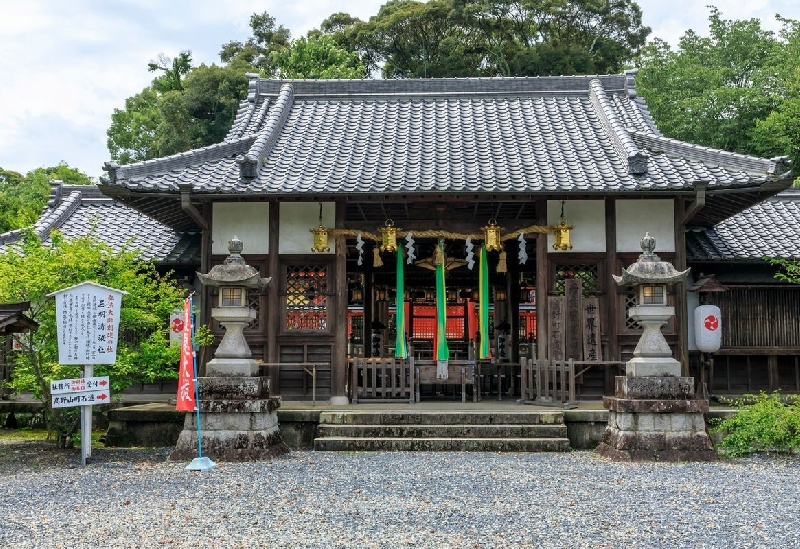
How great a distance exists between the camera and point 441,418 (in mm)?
10641

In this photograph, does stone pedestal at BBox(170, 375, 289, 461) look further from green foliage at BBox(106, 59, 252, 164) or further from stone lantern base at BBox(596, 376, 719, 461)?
green foliage at BBox(106, 59, 252, 164)

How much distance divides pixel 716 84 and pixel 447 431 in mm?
23801

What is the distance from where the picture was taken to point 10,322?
8844 mm

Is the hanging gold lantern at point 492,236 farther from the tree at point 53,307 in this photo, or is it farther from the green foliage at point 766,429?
the tree at point 53,307

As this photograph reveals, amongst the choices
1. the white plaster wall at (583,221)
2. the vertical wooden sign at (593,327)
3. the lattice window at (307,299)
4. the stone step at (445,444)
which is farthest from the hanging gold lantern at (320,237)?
the vertical wooden sign at (593,327)

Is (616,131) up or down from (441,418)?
up

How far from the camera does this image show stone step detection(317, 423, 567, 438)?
10367 millimetres

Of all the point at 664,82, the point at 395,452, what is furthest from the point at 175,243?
the point at 664,82

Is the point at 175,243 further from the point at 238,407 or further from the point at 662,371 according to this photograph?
the point at 662,371

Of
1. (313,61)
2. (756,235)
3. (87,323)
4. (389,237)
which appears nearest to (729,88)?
(756,235)

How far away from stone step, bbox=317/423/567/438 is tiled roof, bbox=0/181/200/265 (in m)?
5.64

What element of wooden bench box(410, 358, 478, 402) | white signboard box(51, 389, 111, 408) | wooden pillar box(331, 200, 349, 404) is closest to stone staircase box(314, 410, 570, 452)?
wooden pillar box(331, 200, 349, 404)

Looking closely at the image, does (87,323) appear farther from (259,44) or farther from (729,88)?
(259,44)

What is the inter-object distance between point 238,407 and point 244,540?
386 cm
